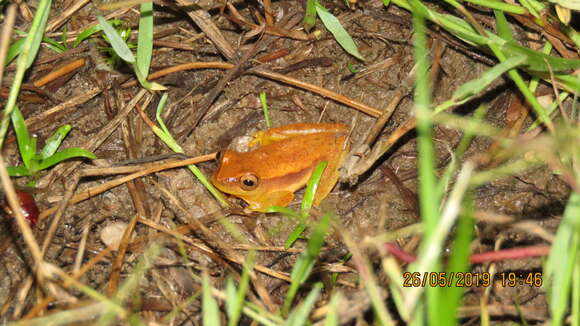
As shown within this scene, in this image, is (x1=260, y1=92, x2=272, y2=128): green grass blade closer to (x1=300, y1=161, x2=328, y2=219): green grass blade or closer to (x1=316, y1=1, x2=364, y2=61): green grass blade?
(x1=300, y1=161, x2=328, y2=219): green grass blade

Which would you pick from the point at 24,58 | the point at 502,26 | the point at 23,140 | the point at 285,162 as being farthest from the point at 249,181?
the point at 502,26

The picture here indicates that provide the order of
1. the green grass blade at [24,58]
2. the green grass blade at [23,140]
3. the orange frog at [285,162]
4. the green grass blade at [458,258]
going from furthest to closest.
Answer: the orange frog at [285,162] → the green grass blade at [23,140] → the green grass blade at [24,58] → the green grass blade at [458,258]

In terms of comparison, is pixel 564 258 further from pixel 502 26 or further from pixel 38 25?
pixel 38 25

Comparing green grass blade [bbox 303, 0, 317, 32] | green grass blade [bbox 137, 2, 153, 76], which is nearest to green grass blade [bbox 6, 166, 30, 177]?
green grass blade [bbox 137, 2, 153, 76]

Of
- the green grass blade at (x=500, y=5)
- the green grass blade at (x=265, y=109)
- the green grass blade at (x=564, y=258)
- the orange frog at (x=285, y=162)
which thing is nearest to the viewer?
the green grass blade at (x=564, y=258)

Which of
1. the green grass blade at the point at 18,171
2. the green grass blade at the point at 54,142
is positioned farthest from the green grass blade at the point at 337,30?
the green grass blade at the point at 18,171

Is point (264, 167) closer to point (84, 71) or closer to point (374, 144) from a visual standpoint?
point (374, 144)

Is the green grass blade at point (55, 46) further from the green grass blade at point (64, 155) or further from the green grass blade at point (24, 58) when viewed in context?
the green grass blade at point (64, 155)
